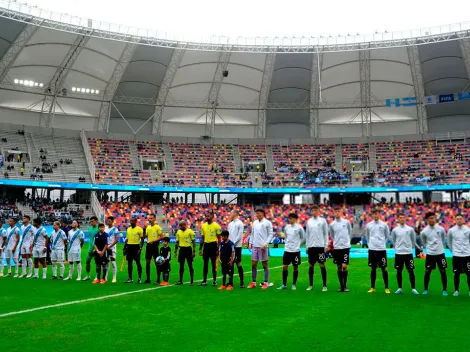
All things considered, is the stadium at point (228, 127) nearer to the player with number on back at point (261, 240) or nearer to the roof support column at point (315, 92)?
the roof support column at point (315, 92)

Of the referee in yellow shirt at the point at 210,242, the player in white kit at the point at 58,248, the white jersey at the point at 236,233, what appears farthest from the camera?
the player in white kit at the point at 58,248

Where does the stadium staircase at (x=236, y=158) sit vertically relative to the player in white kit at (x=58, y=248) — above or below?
above

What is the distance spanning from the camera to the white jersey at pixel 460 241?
436 inches

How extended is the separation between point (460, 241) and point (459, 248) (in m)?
0.18

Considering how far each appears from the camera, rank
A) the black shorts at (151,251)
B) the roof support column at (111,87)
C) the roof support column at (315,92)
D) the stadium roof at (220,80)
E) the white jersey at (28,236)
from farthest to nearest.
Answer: the roof support column at (315,92), the roof support column at (111,87), the stadium roof at (220,80), the white jersey at (28,236), the black shorts at (151,251)

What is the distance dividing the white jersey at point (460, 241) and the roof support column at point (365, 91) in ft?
119

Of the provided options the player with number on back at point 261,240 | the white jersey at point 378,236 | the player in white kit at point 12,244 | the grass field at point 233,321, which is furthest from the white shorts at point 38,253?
the white jersey at point 378,236

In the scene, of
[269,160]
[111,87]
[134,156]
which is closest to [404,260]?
[111,87]

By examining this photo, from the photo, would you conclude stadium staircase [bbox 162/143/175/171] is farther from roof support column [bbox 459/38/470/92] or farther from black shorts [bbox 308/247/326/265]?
black shorts [bbox 308/247/326/265]

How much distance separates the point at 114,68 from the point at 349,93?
2411 centimetres

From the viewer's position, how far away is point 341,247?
12.0 meters

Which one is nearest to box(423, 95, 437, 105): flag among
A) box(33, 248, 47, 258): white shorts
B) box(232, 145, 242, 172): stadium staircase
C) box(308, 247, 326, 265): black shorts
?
box(232, 145, 242, 172): stadium staircase

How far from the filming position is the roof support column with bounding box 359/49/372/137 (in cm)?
4494

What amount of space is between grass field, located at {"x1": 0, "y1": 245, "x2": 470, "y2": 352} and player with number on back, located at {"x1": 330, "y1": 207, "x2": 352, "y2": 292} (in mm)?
431
